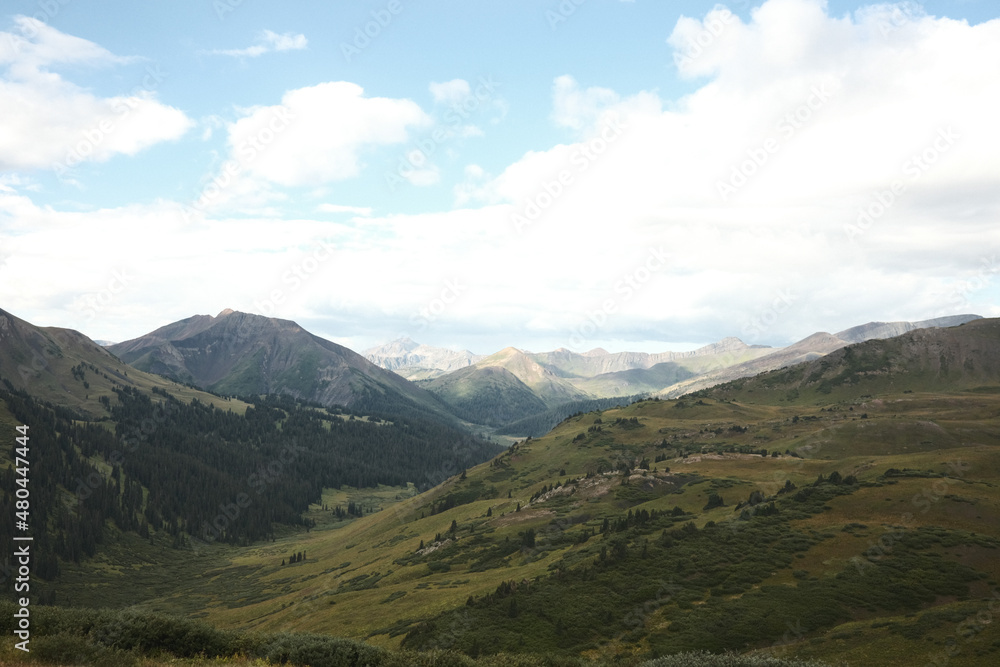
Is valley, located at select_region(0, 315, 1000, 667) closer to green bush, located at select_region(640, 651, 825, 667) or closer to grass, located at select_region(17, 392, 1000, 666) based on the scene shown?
grass, located at select_region(17, 392, 1000, 666)

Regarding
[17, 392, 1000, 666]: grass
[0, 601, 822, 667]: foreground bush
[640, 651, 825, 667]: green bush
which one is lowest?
[17, 392, 1000, 666]: grass

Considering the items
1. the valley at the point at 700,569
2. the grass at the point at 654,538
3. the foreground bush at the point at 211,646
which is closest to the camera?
the foreground bush at the point at 211,646

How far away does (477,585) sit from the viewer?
6494 centimetres

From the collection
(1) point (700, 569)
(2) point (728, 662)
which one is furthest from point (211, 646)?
(1) point (700, 569)

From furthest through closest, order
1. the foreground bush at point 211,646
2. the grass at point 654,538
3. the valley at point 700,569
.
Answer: the grass at point 654,538 → the valley at point 700,569 → the foreground bush at point 211,646

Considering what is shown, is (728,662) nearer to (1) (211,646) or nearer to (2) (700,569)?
(2) (700,569)

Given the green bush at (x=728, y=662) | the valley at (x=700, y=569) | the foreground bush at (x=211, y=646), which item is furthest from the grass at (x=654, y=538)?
the foreground bush at (x=211, y=646)

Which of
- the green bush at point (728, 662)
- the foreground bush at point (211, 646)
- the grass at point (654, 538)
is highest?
the foreground bush at point (211, 646)

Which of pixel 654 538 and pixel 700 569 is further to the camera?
pixel 654 538

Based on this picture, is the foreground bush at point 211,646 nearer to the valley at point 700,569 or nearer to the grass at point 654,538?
the valley at point 700,569

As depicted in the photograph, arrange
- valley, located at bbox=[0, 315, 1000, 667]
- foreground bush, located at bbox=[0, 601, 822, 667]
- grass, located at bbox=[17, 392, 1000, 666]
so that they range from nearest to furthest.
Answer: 1. foreground bush, located at bbox=[0, 601, 822, 667]
2. valley, located at bbox=[0, 315, 1000, 667]
3. grass, located at bbox=[17, 392, 1000, 666]

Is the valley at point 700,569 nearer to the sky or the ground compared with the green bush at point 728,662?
nearer to the ground

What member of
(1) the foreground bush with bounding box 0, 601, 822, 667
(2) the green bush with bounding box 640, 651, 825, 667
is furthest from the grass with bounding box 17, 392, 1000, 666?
(1) the foreground bush with bounding box 0, 601, 822, 667

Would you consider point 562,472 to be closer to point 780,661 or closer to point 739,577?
point 739,577
